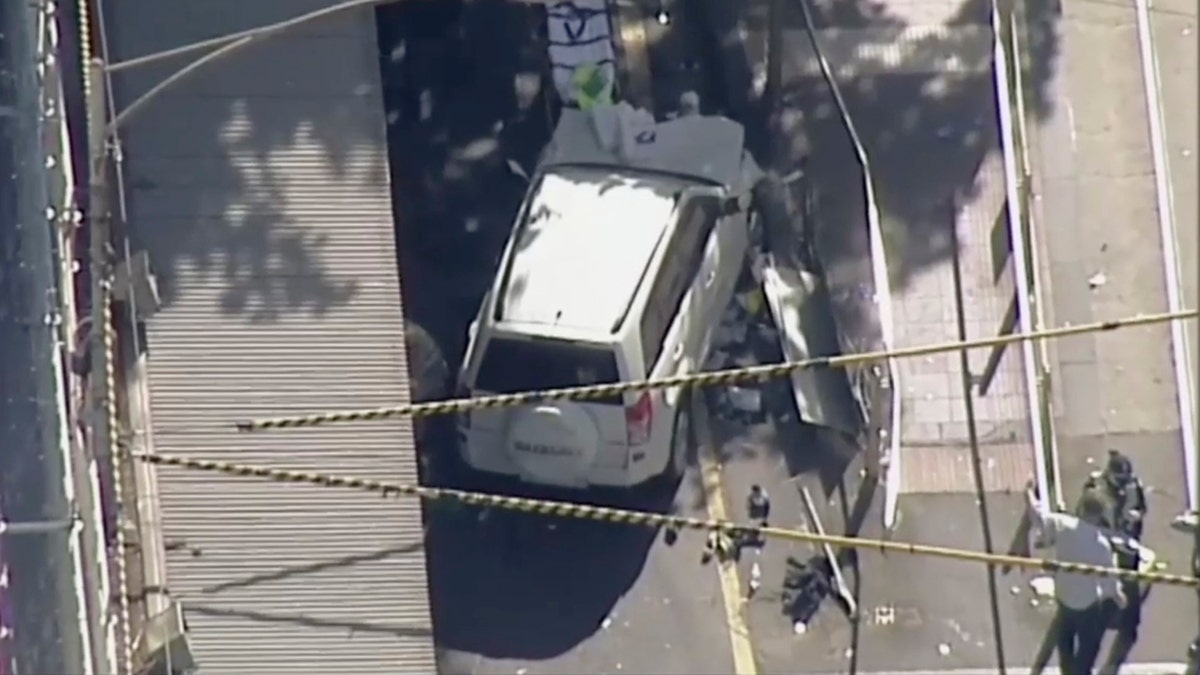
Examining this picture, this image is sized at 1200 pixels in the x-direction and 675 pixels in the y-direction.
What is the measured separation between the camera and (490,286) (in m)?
15.4

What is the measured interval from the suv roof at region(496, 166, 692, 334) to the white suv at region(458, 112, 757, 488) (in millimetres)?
10

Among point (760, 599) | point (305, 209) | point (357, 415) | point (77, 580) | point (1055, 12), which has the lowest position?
point (760, 599)

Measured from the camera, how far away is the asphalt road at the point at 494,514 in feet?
48.6

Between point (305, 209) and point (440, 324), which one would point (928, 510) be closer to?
point (440, 324)

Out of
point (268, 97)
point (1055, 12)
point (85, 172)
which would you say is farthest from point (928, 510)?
point (85, 172)

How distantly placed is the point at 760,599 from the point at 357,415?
20.7 feet

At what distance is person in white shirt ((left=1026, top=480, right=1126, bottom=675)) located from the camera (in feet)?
47.4

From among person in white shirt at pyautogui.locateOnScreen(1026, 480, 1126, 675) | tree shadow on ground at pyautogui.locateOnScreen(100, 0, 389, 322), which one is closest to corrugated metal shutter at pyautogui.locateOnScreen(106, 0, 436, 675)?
tree shadow on ground at pyautogui.locateOnScreen(100, 0, 389, 322)

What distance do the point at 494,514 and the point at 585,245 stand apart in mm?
2157

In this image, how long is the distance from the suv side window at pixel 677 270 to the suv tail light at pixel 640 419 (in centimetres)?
26

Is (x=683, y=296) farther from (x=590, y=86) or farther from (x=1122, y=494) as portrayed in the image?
(x=1122, y=494)

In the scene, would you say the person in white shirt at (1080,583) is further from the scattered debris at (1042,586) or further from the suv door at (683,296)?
the suv door at (683,296)

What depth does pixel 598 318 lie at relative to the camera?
14281mm

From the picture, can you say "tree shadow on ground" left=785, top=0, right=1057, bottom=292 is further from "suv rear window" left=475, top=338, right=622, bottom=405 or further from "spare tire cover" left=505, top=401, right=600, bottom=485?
"spare tire cover" left=505, top=401, right=600, bottom=485
